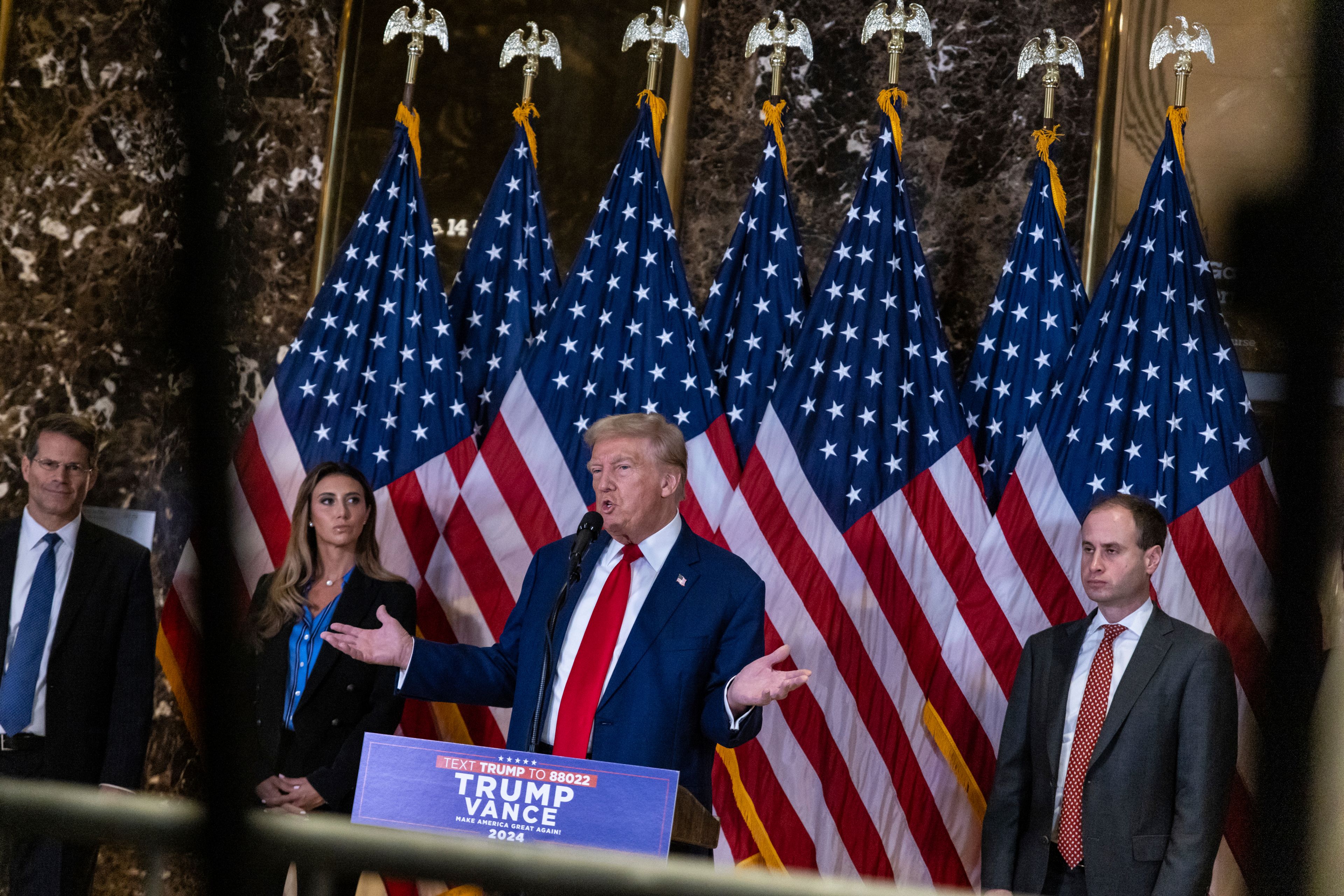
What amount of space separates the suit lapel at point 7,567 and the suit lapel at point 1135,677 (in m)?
2.49

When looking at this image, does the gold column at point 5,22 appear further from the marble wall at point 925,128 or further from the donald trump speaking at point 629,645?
the donald trump speaking at point 629,645

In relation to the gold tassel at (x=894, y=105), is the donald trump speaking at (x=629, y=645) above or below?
below

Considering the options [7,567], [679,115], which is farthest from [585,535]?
[679,115]

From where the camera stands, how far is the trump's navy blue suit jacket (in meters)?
2.69

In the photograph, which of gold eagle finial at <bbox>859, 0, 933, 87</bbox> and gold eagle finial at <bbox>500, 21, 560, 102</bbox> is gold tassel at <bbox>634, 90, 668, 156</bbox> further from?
gold eagle finial at <bbox>859, 0, 933, 87</bbox>

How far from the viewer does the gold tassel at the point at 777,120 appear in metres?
4.15

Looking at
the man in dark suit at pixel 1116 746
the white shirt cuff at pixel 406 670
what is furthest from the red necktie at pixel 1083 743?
the white shirt cuff at pixel 406 670

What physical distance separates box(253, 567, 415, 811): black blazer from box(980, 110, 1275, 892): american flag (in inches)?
67.0

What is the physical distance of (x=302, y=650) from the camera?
11.1ft

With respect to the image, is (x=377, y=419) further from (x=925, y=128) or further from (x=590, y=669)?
(x=925, y=128)

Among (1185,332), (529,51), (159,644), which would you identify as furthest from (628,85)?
(159,644)

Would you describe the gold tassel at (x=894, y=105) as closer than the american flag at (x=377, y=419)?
No

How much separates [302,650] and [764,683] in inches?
58.4

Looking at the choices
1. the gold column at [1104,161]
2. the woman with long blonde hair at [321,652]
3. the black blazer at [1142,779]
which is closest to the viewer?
the black blazer at [1142,779]
